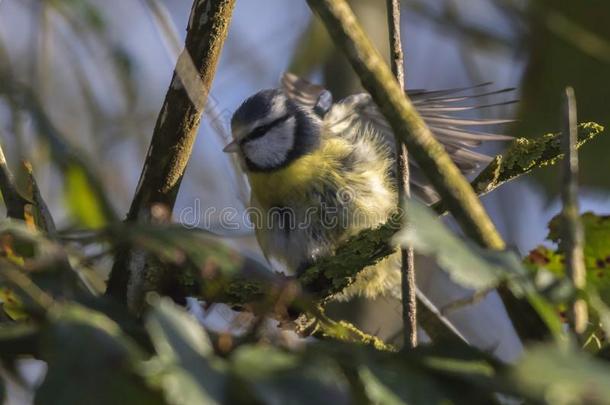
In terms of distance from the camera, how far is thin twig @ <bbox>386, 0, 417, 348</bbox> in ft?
2.61

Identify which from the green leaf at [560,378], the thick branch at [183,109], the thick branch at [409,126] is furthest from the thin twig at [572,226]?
the thick branch at [183,109]

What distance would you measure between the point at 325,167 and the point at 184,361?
122cm

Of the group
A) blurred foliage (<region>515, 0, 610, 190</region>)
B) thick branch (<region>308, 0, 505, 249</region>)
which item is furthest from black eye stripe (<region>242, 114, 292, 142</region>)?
thick branch (<region>308, 0, 505, 249</region>)

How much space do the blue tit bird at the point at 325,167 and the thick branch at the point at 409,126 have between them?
797mm

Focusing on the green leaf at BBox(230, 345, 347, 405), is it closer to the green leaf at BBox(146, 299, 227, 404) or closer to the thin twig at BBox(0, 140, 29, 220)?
the green leaf at BBox(146, 299, 227, 404)

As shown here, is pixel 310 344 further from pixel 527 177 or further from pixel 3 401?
pixel 527 177

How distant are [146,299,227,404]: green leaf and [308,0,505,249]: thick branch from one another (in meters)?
0.27

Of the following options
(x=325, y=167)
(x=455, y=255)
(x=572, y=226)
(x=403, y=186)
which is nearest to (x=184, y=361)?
(x=455, y=255)

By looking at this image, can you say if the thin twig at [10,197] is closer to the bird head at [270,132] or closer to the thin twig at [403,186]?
the thin twig at [403,186]

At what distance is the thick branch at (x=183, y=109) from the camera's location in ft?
3.12

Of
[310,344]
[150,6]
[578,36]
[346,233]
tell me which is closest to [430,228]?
[310,344]

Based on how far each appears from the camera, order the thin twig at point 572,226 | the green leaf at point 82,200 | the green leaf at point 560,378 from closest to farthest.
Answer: the green leaf at point 560,378, the thin twig at point 572,226, the green leaf at point 82,200

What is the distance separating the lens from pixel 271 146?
1.75m

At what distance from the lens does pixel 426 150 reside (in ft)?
2.27
